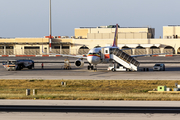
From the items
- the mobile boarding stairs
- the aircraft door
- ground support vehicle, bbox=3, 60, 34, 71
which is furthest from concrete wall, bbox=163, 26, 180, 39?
ground support vehicle, bbox=3, 60, 34, 71

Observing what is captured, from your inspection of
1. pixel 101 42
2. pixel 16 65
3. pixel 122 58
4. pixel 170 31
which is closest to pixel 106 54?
pixel 122 58

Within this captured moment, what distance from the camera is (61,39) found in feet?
504

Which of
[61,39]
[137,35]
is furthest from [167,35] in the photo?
[61,39]

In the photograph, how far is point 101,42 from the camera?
149500 mm

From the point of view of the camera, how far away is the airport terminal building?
147 meters

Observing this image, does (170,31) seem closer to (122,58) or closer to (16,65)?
(122,58)

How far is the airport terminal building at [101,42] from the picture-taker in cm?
14675

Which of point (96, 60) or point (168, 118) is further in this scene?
point (96, 60)

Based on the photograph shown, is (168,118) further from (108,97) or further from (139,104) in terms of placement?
(108,97)

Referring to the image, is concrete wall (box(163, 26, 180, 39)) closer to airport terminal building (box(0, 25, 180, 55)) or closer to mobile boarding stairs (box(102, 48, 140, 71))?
airport terminal building (box(0, 25, 180, 55))

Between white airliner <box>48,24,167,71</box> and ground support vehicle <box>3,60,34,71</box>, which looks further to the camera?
ground support vehicle <box>3,60,34,71</box>

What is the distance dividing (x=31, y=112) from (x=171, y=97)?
49.0 feet

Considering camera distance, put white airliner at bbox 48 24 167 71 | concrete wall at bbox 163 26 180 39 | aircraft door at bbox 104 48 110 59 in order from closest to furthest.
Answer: white airliner at bbox 48 24 167 71 < aircraft door at bbox 104 48 110 59 < concrete wall at bbox 163 26 180 39

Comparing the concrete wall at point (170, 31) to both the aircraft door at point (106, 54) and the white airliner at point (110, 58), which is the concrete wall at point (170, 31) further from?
the aircraft door at point (106, 54)
